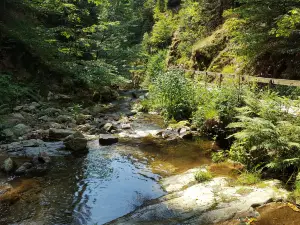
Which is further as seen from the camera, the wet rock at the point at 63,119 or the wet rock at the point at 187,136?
the wet rock at the point at 63,119

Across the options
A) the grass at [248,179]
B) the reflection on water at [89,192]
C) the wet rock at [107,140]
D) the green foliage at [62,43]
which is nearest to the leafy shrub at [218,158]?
the grass at [248,179]

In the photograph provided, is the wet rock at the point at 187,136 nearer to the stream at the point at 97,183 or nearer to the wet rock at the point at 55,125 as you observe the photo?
the stream at the point at 97,183

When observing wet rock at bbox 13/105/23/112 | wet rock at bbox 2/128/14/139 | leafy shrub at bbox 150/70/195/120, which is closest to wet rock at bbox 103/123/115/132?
leafy shrub at bbox 150/70/195/120

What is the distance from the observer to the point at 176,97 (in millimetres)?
12859

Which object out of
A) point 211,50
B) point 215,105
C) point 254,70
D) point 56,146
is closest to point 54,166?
point 56,146

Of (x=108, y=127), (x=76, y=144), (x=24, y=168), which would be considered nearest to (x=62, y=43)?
(x=108, y=127)

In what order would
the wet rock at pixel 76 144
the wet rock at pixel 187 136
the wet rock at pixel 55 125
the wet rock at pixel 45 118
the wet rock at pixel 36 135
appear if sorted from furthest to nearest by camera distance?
1. the wet rock at pixel 45 118
2. the wet rock at pixel 55 125
3. the wet rock at pixel 187 136
4. the wet rock at pixel 36 135
5. the wet rock at pixel 76 144

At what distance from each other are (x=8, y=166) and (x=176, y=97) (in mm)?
7783

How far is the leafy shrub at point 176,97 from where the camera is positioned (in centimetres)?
1252

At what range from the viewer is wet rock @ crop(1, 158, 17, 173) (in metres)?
6.83

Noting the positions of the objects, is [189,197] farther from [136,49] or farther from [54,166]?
[136,49]

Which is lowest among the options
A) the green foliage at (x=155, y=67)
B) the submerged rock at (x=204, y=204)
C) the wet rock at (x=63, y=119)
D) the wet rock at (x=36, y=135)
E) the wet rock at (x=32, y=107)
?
the submerged rock at (x=204, y=204)

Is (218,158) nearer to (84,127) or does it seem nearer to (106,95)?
(84,127)

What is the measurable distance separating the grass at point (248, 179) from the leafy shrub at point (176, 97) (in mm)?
6105
